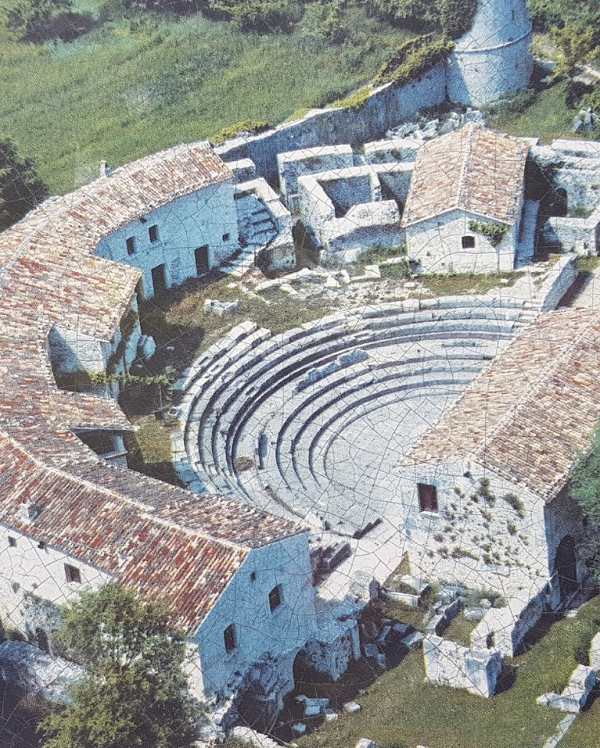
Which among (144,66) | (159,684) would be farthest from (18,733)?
(144,66)

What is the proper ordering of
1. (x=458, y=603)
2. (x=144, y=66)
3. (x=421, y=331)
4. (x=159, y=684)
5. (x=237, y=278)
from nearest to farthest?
(x=159, y=684) → (x=458, y=603) → (x=421, y=331) → (x=237, y=278) → (x=144, y=66)

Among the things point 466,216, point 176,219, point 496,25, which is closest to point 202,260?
point 176,219

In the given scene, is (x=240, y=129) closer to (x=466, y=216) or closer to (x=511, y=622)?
(x=466, y=216)

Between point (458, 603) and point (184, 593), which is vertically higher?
point (184, 593)

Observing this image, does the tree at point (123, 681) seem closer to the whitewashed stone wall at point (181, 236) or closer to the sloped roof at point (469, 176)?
the whitewashed stone wall at point (181, 236)

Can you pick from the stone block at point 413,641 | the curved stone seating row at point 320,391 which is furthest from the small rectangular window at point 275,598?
the curved stone seating row at point 320,391

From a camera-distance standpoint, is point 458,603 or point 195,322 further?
point 195,322

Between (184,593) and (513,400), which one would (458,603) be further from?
(184,593)
